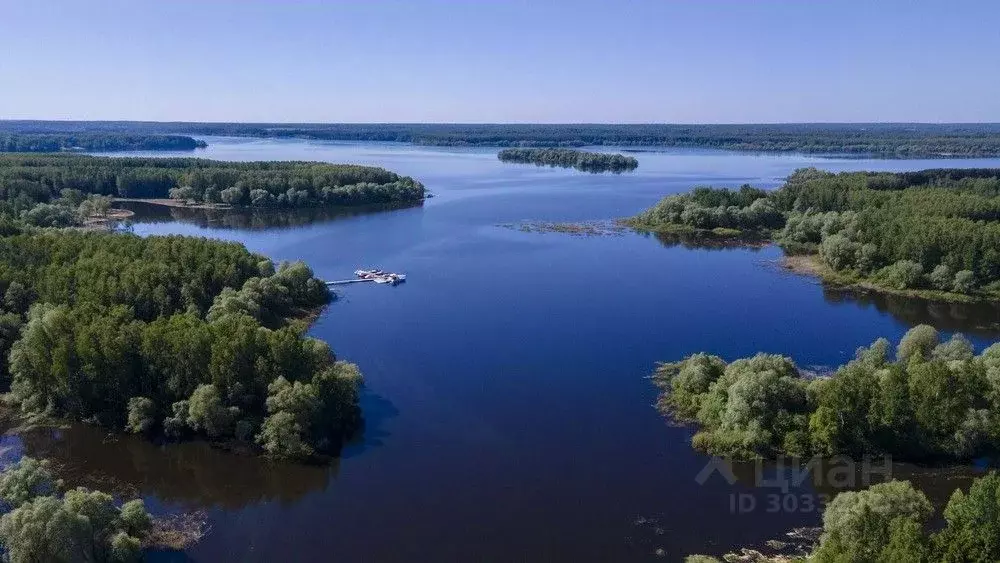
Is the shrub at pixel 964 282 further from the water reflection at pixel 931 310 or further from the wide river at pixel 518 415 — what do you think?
the wide river at pixel 518 415

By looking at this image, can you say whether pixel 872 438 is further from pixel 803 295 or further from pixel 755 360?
pixel 803 295

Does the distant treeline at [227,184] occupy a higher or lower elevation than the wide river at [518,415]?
higher

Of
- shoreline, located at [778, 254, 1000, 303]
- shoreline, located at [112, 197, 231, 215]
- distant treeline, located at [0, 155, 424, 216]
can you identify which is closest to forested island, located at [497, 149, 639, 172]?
distant treeline, located at [0, 155, 424, 216]

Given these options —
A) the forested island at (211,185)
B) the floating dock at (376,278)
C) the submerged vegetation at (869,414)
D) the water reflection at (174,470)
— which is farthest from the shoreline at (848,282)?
the forested island at (211,185)

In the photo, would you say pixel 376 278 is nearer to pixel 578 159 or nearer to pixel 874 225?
pixel 874 225

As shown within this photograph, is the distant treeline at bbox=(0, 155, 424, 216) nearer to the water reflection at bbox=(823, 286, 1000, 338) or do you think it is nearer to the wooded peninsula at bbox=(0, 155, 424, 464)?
the wooded peninsula at bbox=(0, 155, 424, 464)

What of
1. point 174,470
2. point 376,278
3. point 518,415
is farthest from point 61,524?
point 376,278
